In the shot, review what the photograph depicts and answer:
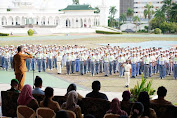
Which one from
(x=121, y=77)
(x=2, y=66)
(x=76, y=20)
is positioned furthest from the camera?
(x=76, y=20)

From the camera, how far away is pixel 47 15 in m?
87.6

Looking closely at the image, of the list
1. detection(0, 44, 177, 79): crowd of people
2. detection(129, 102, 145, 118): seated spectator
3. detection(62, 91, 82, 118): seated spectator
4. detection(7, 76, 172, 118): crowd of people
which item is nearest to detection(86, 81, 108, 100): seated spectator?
detection(7, 76, 172, 118): crowd of people

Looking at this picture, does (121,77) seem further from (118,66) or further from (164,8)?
(164,8)

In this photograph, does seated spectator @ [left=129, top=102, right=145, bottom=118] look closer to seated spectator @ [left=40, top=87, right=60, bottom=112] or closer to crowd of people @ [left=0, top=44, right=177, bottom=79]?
seated spectator @ [left=40, top=87, right=60, bottom=112]

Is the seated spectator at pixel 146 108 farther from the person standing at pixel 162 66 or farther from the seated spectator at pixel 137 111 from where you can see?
the person standing at pixel 162 66

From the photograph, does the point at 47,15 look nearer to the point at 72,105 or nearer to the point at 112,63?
the point at 112,63

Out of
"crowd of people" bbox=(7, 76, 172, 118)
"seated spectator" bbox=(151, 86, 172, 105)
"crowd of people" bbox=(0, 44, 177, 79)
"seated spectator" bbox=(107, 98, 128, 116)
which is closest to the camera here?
"crowd of people" bbox=(7, 76, 172, 118)

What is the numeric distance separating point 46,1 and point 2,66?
7627cm

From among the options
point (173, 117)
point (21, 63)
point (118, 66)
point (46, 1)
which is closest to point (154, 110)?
point (173, 117)

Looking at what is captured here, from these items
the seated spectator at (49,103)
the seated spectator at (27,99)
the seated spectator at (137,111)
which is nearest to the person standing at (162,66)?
the seated spectator at (27,99)

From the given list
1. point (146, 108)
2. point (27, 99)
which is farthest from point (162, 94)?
point (27, 99)

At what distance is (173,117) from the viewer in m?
6.73

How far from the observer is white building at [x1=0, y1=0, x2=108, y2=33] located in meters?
84.5

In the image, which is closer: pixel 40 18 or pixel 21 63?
pixel 21 63
